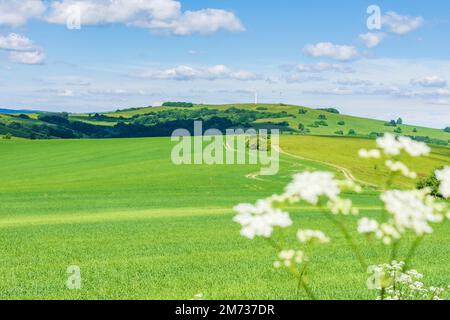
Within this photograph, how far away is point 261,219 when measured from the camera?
4.53 meters

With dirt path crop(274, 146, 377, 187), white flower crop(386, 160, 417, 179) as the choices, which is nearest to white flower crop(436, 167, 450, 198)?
white flower crop(386, 160, 417, 179)

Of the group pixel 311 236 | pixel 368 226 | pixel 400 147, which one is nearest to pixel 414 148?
pixel 400 147

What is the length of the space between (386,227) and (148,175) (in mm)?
83833

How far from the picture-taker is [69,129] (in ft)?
646

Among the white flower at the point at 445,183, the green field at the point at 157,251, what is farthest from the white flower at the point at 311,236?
the green field at the point at 157,251

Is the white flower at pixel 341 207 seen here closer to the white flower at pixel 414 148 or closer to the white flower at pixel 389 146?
the white flower at pixel 389 146

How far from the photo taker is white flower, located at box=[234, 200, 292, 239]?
443cm

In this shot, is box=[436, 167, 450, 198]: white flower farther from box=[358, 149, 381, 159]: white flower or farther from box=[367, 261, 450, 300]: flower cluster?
box=[367, 261, 450, 300]: flower cluster

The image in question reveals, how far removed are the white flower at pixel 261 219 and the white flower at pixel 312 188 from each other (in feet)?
0.62

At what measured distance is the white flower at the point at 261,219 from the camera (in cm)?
443

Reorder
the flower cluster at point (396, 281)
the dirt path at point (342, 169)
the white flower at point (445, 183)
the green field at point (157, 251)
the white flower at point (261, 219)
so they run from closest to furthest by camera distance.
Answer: the white flower at point (261, 219) < the white flower at point (445, 183) < the flower cluster at point (396, 281) < the green field at point (157, 251) < the dirt path at point (342, 169)

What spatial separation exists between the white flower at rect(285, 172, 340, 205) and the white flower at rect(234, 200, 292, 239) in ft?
0.62

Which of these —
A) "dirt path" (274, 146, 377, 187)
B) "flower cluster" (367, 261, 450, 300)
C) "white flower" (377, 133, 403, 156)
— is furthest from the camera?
"dirt path" (274, 146, 377, 187)
